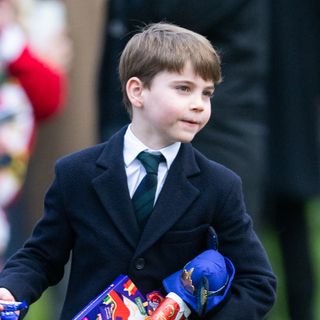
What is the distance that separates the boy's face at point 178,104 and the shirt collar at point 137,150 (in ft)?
0.13

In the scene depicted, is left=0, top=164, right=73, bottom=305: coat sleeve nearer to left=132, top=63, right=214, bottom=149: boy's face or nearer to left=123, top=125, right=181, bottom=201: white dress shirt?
left=123, top=125, right=181, bottom=201: white dress shirt

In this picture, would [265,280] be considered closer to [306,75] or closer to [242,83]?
[242,83]

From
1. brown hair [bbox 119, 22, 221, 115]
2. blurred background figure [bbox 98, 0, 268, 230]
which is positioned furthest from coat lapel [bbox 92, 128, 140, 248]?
blurred background figure [bbox 98, 0, 268, 230]

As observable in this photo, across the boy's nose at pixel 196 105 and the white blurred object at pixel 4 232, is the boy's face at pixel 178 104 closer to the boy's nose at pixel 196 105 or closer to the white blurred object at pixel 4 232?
the boy's nose at pixel 196 105

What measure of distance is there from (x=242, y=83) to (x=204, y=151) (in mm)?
306

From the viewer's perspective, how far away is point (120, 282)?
159 inches

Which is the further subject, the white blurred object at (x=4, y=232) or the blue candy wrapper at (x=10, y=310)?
the white blurred object at (x=4, y=232)

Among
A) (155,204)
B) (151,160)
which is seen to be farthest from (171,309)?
(151,160)

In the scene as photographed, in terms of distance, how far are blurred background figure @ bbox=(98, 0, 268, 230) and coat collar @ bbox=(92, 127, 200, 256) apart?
1594 mm

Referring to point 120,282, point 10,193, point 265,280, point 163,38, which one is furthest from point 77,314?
point 10,193

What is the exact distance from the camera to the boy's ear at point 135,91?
4.11 meters

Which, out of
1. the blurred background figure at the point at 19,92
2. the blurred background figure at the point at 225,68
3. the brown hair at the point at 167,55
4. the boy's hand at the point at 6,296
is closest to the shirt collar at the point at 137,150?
the brown hair at the point at 167,55

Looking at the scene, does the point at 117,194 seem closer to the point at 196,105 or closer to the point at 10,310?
the point at 196,105

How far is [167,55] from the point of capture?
4.03 meters
